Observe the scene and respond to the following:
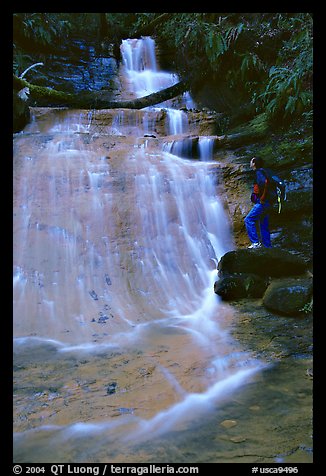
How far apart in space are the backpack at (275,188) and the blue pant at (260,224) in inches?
8.3

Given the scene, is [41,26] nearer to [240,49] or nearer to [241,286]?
[240,49]

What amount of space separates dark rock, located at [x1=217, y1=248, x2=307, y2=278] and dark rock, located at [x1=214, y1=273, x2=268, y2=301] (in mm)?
100

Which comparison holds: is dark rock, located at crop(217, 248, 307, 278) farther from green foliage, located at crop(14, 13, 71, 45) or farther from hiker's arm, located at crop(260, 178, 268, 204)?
green foliage, located at crop(14, 13, 71, 45)

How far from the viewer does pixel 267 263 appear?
16.0 feet

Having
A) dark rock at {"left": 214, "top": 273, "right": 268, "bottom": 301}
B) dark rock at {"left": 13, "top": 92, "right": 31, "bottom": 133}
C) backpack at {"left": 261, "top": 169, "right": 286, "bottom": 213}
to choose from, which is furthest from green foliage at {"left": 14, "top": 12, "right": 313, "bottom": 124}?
dark rock at {"left": 214, "top": 273, "right": 268, "bottom": 301}

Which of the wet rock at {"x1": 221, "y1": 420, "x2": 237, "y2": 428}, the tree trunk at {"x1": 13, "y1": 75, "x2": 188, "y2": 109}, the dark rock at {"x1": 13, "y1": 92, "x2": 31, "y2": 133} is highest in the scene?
the tree trunk at {"x1": 13, "y1": 75, "x2": 188, "y2": 109}

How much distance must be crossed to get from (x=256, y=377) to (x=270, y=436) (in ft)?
2.31

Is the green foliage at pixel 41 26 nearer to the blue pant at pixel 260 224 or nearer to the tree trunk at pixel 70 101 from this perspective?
the tree trunk at pixel 70 101

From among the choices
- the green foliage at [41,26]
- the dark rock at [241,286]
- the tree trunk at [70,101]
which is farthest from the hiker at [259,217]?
the green foliage at [41,26]

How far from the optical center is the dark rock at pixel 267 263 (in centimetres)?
489

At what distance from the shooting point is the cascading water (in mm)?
2797

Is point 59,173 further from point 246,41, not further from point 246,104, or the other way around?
point 246,41
